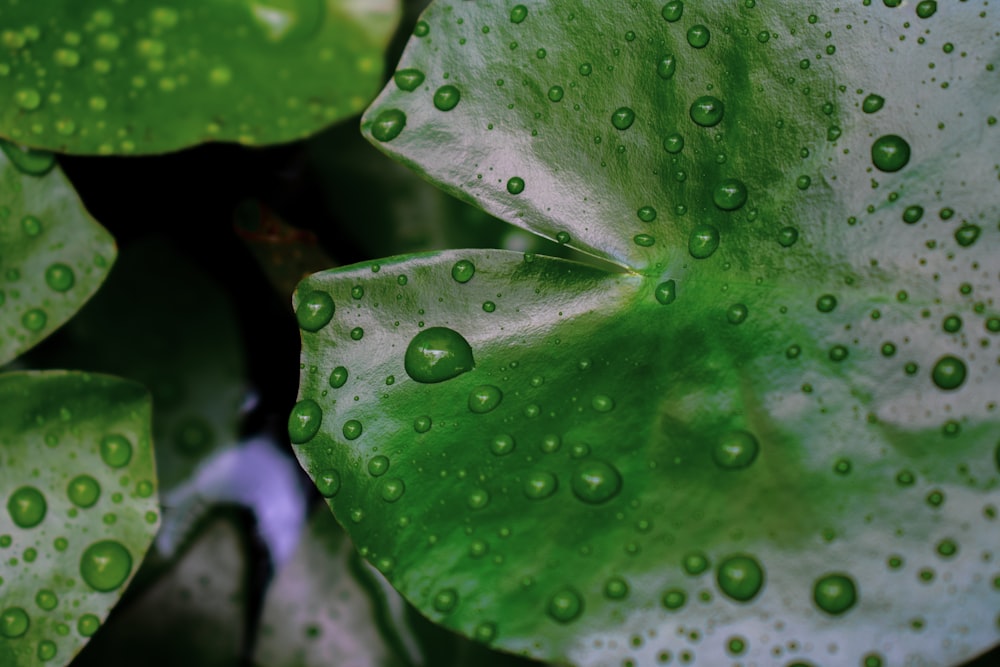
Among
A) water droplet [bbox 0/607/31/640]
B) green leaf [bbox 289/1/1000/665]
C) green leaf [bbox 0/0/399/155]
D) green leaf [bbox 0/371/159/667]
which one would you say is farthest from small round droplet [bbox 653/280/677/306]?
water droplet [bbox 0/607/31/640]

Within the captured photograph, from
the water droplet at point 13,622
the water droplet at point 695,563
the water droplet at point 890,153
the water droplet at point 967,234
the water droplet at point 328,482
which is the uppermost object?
the water droplet at point 890,153

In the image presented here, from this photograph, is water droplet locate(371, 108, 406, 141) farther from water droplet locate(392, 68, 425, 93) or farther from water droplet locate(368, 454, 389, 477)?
water droplet locate(368, 454, 389, 477)

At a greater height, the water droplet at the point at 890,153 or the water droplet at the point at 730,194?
the water droplet at the point at 890,153

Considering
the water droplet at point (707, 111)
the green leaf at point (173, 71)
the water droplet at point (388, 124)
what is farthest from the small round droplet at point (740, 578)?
the green leaf at point (173, 71)

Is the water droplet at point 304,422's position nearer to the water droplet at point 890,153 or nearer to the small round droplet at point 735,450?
the small round droplet at point 735,450

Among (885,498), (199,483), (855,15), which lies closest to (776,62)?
(855,15)

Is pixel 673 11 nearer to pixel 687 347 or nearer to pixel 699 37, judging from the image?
pixel 699 37

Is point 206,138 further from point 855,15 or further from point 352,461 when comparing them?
point 855,15
